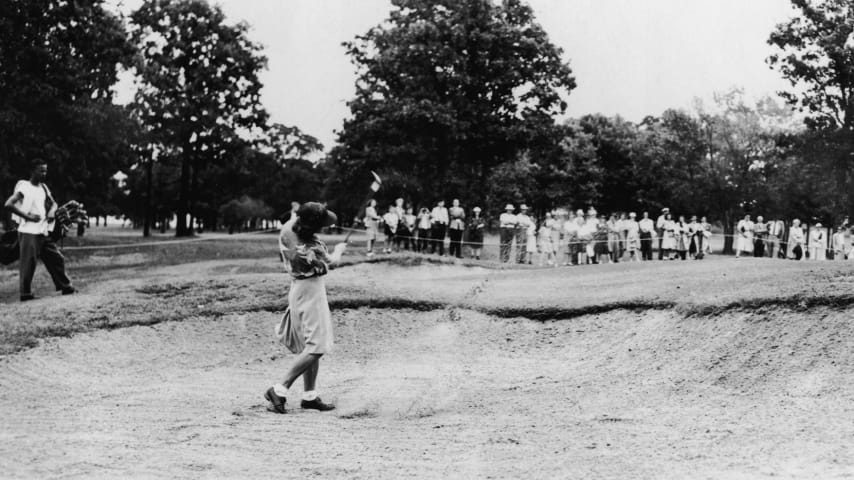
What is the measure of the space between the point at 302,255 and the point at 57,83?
30540 millimetres

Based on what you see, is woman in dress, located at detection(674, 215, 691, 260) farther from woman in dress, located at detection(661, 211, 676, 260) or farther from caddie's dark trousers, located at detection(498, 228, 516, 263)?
caddie's dark trousers, located at detection(498, 228, 516, 263)

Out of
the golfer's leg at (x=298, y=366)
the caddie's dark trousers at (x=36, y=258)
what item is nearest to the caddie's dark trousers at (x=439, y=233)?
the caddie's dark trousers at (x=36, y=258)

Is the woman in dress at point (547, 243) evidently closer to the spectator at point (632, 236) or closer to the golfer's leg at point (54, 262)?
the spectator at point (632, 236)

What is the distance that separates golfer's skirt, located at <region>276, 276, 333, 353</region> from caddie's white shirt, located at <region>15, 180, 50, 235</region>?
7990mm

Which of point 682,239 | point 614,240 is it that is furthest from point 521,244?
point 682,239

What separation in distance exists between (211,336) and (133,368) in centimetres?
183

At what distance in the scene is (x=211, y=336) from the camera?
13.3m

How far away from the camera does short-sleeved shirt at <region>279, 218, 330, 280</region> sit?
8.84m

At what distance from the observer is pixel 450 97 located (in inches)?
1670

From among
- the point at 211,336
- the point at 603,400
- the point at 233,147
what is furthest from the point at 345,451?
the point at 233,147

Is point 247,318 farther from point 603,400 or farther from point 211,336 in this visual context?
point 603,400

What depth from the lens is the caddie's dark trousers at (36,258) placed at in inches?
578

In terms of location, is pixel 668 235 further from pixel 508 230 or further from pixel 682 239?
pixel 508 230

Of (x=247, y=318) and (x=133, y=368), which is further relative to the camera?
(x=247, y=318)
